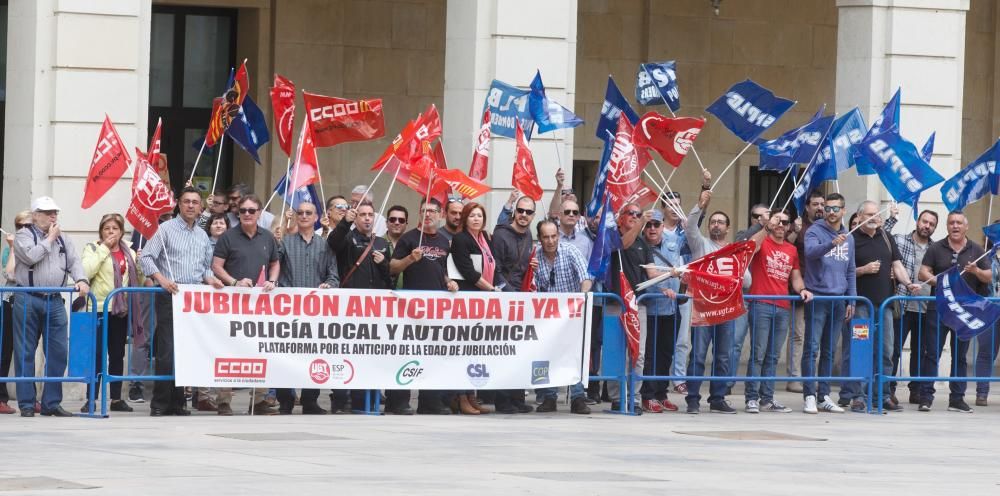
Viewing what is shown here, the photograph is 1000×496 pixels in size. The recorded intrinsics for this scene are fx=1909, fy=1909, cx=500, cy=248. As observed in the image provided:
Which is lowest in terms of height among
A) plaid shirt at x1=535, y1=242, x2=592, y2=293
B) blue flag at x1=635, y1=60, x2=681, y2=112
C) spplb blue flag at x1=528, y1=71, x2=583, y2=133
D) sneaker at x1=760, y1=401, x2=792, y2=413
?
sneaker at x1=760, y1=401, x2=792, y2=413

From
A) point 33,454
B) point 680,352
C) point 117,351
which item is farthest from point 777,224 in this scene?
point 33,454

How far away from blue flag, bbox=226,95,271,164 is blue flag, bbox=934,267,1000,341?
6456 mm

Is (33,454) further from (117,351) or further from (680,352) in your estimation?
(680,352)

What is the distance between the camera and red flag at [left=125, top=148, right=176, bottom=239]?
1549 centimetres

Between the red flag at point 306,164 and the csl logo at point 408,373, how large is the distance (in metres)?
1.99

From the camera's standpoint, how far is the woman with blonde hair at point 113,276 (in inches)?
630

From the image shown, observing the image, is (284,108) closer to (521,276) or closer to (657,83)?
(521,276)

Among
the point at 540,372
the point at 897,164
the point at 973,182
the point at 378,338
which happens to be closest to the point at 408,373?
the point at 378,338

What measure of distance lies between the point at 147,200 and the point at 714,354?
5038 mm

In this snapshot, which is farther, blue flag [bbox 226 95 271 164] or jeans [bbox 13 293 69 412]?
blue flag [bbox 226 95 271 164]

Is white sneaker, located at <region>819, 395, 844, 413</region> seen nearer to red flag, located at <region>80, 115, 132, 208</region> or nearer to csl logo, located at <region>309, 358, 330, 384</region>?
csl logo, located at <region>309, 358, 330, 384</region>

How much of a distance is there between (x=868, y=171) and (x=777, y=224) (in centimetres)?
161

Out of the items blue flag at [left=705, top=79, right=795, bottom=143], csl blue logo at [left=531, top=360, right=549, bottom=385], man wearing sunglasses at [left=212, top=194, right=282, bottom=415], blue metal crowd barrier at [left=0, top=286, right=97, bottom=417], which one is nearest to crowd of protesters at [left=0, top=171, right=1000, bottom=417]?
man wearing sunglasses at [left=212, top=194, right=282, bottom=415]

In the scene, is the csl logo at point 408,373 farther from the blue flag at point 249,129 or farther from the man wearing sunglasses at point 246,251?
the blue flag at point 249,129
